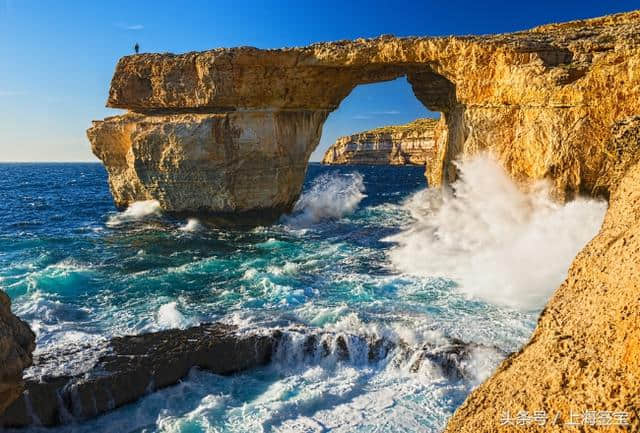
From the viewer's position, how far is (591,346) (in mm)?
2338

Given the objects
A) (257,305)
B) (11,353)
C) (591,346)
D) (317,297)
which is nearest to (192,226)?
(257,305)

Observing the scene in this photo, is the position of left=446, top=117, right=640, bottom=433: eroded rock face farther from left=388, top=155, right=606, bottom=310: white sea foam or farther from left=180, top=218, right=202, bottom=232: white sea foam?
left=180, top=218, right=202, bottom=232: white sea foam

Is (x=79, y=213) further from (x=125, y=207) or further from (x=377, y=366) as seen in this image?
(x=377, y=366)

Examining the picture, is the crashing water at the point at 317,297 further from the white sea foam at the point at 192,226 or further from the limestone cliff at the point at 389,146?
the limestone cliff at the point at 389,146

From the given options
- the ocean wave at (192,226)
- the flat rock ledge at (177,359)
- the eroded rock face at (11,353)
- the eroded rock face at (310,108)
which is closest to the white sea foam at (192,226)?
the ocean wave at (192,226)

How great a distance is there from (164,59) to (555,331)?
20706 mm

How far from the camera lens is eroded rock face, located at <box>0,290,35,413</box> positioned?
4246 mm

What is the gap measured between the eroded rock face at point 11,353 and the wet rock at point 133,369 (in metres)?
3.13

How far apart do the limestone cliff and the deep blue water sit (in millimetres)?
67701

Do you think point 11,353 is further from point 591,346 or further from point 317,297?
point 317,297

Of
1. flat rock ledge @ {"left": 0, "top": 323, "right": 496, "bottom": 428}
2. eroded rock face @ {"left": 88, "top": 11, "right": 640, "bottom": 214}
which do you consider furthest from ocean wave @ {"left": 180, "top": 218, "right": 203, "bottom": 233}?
flat rock ledge @ {"left": 0, "top": 323, "right": 496, "bottom": 428}

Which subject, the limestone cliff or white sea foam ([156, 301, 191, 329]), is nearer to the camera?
white sea foam ([156, 301, 191, 329])

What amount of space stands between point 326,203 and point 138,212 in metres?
9.88

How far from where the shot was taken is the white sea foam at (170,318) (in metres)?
10.0
